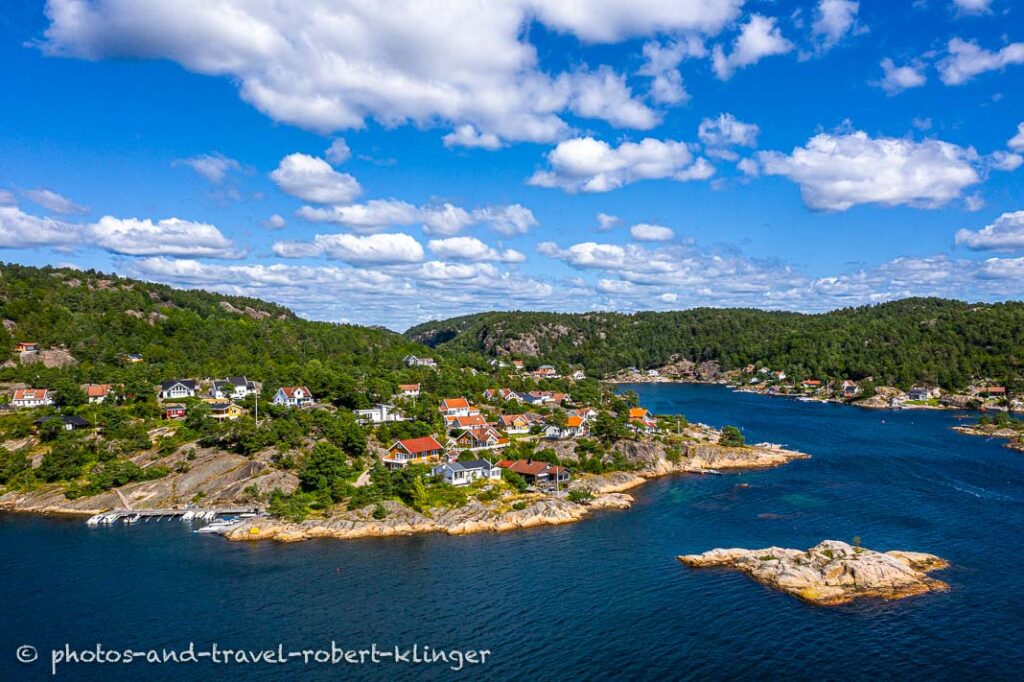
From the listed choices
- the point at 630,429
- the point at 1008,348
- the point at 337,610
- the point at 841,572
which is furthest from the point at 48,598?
the point at 1008,348

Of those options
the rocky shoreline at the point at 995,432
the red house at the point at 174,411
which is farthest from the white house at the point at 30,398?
the rocky shoreline at the point at 995,432

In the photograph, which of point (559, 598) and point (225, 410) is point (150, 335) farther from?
point (559, 598)

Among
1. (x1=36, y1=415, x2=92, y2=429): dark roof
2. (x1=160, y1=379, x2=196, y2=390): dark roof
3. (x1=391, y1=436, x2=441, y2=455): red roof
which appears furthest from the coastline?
(x1=160, y1=379, x2=196, y2=390): dark roof

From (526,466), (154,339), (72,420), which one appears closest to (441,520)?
(526,466)

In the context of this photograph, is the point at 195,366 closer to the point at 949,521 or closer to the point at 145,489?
the point at 145,489

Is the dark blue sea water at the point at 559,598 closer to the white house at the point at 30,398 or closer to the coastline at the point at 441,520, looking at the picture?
the coastline at the point at 441,520

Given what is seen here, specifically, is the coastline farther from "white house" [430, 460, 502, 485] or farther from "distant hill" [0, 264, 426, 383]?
"distant hill" [0, 264, 426, 383]
